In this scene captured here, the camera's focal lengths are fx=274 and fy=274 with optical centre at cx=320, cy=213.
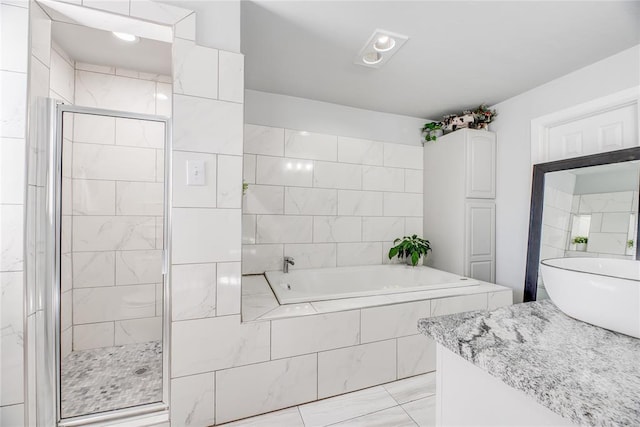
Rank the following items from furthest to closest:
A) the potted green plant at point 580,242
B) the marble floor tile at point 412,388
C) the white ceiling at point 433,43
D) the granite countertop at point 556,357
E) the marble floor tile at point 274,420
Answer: the potted green plant at point 580,242 → the marble floor tile at point 412,388 → the white ceiling at point 433,43 → the marble floor tile at point 274,420 → the granite countertop at point 556,357

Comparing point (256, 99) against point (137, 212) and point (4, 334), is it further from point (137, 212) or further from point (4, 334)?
point (4, 334)

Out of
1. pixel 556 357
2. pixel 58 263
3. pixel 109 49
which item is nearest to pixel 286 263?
pixel 58 263

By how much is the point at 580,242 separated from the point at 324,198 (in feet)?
6.88

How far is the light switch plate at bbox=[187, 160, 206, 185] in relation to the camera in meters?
1.43

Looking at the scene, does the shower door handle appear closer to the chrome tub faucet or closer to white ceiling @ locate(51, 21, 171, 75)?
the chrome tub faucet

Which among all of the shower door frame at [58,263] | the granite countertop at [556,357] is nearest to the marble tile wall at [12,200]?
the shower door frame at [58,263]

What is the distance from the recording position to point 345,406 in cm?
163

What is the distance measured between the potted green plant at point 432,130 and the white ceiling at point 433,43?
492 mm

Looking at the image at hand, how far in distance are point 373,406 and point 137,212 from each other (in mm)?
1841

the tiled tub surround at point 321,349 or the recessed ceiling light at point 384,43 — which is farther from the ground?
the recessed ceiling light at point 384,43

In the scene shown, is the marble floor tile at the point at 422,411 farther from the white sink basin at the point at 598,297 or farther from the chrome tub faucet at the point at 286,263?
the chrome tub faucet at the point at 286,263

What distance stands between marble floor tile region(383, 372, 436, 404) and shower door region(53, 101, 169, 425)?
1354 millimetres

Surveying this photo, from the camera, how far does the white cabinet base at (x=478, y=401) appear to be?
52 cm

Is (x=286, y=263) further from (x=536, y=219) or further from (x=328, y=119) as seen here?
(x=536, y=219)
